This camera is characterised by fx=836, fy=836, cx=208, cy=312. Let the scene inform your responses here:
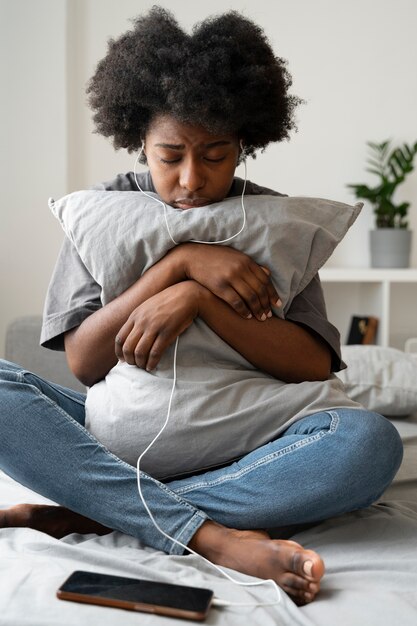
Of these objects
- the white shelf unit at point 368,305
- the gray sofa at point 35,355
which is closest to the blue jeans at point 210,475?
the gray sofa at point 35,355

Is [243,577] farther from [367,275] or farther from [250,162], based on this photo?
[250,162]

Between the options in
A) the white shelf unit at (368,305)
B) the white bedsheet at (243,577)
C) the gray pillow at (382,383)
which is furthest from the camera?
the white shelf unit at (368,305)

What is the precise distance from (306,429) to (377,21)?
259 centimetres

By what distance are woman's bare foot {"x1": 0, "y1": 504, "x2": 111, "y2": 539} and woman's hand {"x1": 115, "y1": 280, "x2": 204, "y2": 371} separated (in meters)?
0.27

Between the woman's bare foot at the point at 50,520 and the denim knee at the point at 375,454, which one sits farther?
the woman's bare foot at the point at 50,520

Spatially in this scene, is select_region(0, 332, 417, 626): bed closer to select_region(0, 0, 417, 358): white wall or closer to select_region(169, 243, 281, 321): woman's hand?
select_region(169, 243, 281, 321): woman's hand

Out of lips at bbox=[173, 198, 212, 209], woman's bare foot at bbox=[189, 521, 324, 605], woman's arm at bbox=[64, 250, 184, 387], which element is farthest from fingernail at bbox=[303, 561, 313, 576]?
lips at bbox=[173, 198, 212, 209]

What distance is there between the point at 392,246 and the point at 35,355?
1505 millimetres

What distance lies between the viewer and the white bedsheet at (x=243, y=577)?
985 millimetres

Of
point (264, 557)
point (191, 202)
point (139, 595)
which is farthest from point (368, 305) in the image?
point (139, 595)

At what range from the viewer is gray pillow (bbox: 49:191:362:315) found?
1.41 meters

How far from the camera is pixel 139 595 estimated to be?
3.32ft

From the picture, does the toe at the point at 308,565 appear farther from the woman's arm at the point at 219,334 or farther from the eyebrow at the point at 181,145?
the eyebrow at the point at 181,145

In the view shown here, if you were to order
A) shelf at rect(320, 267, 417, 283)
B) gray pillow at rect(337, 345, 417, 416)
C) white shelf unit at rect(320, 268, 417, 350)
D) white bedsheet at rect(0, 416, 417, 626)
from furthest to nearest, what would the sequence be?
1. white shelf unit at rect(320, 268, 417, 350)
2. shelf at rect(320, 267, 417, 283)
3. gray pillow at rect(337, 345, 417, 416)
4. white bedsheet at rect(0, 416, 417, 626)
